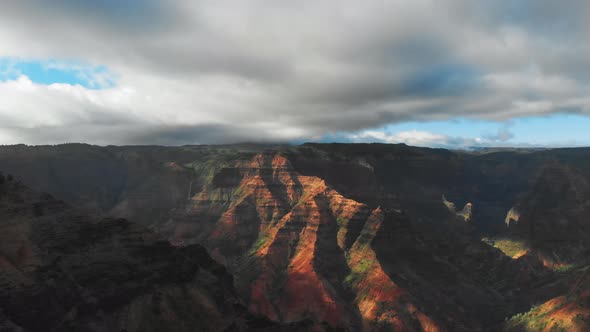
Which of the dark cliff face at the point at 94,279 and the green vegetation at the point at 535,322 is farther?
the green vegetation at the point at 535,322

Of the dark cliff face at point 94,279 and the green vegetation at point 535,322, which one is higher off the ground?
the dark cliff face at point 94,279

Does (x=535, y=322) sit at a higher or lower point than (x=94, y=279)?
lower

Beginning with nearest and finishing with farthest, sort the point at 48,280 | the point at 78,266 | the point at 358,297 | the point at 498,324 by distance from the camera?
the point at 48,280 → the point at 78,266 → the point at 498,324 → the point at 358,297

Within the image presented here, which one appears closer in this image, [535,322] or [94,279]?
[94,279]

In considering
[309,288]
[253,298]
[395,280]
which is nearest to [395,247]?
[395,280]

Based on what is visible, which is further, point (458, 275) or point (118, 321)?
point (458, 275)

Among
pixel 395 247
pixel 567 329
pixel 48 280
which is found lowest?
pixel 567 329

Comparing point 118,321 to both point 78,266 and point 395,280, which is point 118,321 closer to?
point 78,266

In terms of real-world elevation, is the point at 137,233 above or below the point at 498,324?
above
